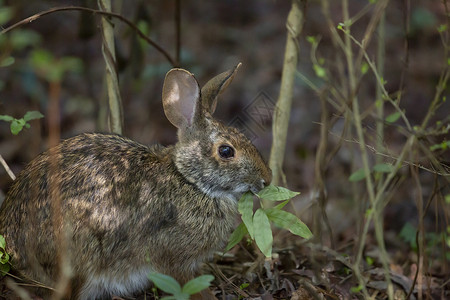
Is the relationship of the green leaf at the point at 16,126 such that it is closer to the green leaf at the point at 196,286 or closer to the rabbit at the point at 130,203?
the rabbit at the point at 130,203

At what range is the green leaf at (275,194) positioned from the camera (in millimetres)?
4598

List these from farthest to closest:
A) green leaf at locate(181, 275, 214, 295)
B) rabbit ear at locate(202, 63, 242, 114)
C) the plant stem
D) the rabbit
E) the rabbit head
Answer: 1. the plant stem
2. rabbit ear at locate(202, 63, 242, 114)
3. the rabbit head
4. the rabbit
5. green leaf at locate(181, 275, 214, 295)

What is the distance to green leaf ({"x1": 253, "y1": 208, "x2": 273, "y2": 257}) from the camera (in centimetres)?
442

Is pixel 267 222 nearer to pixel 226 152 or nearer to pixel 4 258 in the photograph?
pixel 226 152

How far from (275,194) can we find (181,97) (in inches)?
44.5

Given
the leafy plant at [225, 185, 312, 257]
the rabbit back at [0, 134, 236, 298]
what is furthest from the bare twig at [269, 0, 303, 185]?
the leafy plant at [225, 185, 312, 257]

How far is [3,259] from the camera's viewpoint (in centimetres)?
470

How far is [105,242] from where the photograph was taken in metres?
4.76

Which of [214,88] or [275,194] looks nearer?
[275,194]

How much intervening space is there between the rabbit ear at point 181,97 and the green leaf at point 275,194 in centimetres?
86

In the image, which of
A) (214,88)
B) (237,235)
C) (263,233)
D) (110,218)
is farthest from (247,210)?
(214,88)

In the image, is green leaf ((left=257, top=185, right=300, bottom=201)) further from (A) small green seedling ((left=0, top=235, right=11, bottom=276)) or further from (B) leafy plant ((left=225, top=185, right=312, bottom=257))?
(A) small green seedling ((left=0, top=235, right=11, bottom=276))

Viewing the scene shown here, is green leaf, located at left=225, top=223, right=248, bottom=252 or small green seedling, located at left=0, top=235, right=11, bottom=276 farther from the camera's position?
green leaf, located at left=225, top=223, right=248, bottom=252

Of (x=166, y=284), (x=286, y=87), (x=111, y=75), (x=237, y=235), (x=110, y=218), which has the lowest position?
(x=237, y=235)
